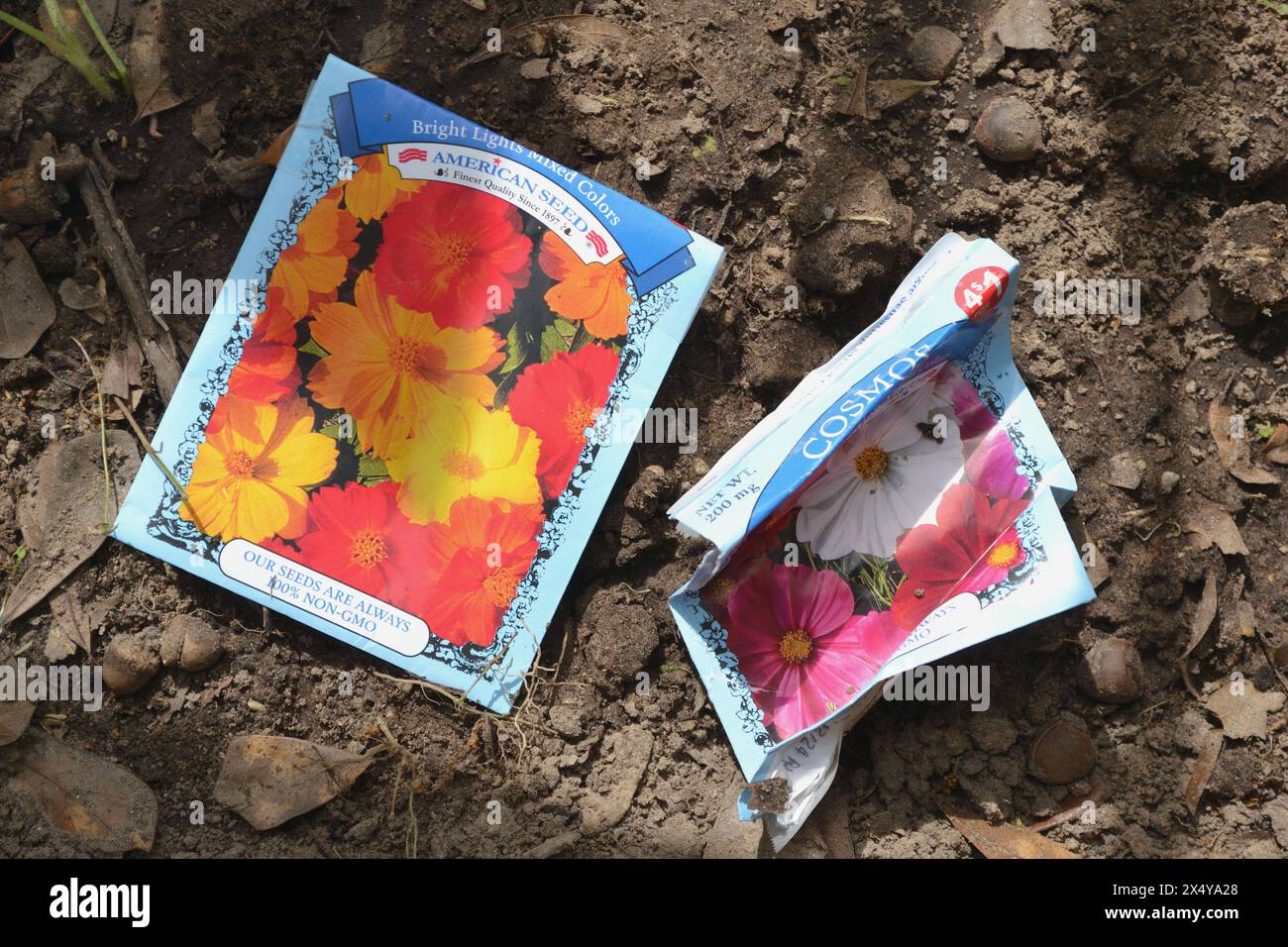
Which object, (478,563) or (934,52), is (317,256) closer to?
(478,563)

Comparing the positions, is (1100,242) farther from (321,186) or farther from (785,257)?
(321,186)

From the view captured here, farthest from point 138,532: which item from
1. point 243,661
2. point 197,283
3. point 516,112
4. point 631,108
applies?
point 631,108

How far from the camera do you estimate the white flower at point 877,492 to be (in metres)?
1.32

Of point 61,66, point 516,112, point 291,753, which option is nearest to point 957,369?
point 516,112

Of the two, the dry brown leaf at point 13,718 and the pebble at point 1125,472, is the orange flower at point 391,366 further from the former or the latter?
the pebble at point 1125,472

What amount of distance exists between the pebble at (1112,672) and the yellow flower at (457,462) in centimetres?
76

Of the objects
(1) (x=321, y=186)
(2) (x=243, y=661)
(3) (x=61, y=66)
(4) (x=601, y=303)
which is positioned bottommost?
(2) (x=243, y=661)

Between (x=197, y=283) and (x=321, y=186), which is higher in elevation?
(x=321, y=186)

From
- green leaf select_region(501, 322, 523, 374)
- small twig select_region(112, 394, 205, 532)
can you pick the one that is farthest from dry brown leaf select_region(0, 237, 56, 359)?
green leaf select_region(501, 322, 523, 374)

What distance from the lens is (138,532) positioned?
1.33 m

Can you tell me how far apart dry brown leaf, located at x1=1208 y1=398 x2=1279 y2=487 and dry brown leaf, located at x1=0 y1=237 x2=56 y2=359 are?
1567mm

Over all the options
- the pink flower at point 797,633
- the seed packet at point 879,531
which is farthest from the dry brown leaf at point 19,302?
the pink flower at point 797,633

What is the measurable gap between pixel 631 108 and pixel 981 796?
1.02 m

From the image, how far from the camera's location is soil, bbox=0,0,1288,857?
1.30m
